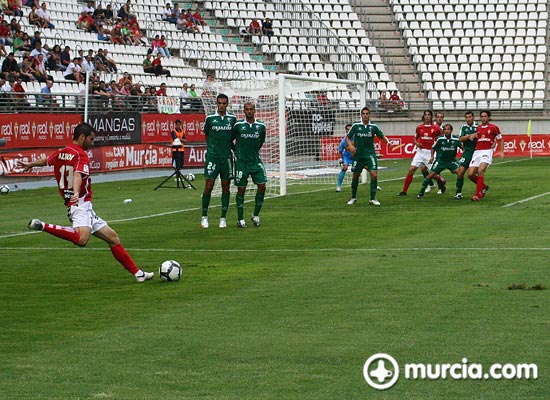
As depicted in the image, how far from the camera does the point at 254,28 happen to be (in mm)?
50625

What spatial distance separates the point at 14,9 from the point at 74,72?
3580 millimetres

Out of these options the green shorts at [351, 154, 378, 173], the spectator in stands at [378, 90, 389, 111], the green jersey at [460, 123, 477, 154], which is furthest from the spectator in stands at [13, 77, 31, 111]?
the spectator in stands at [378, 90, 389, 111]

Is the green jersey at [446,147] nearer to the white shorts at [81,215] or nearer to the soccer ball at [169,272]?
the soccer ball at [169,272]

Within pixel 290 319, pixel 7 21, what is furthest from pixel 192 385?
pixel 7 21

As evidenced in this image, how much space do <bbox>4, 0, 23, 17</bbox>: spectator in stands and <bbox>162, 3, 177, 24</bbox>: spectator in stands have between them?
9476 mm

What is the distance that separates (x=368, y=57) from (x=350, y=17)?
9.42 ft

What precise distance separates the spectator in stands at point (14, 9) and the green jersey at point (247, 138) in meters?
20.6

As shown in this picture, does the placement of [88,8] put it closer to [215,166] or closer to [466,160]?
[466,160]

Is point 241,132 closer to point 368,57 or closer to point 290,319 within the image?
point 290,319

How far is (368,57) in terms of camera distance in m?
53.2

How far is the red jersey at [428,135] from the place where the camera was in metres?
26.9

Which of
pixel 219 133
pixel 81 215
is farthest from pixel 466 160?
pixel 81 215

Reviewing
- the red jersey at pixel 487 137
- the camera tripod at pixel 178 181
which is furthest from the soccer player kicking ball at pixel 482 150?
the camera tripod at pixel 178 181

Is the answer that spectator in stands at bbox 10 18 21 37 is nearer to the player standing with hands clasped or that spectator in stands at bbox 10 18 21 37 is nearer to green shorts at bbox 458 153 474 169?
the player standing with hands clasped
